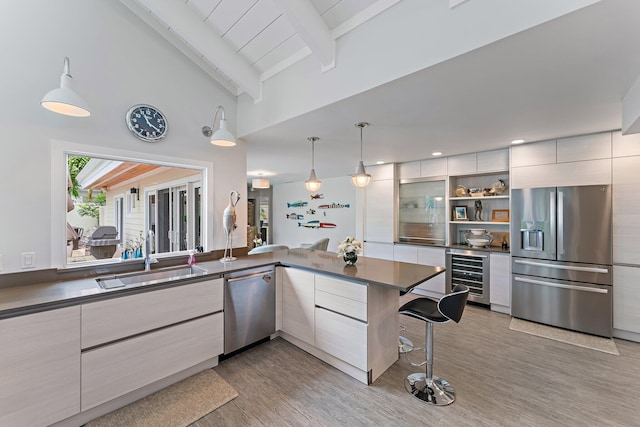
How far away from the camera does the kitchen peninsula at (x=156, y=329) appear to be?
161cm

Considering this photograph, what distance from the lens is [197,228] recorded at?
3178 mm

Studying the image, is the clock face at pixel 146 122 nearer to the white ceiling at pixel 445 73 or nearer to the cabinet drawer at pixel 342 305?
the white ceiling at pixel 445 73

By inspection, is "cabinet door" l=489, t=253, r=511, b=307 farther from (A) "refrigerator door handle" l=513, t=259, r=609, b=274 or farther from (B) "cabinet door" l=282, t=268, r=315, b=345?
(B) "cabinet door" l=282, t=268, r=315, b=345

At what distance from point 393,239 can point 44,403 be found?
450cm

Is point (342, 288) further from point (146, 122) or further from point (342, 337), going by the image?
point (146, 122)

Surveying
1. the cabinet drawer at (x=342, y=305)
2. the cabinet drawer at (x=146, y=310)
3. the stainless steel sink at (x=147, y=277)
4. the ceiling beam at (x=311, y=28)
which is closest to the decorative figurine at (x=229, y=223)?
the stainless steel sink at (x=147, y=277)

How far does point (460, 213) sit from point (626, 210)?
1.83 metres

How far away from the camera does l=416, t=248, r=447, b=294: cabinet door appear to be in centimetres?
436

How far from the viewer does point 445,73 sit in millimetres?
1832

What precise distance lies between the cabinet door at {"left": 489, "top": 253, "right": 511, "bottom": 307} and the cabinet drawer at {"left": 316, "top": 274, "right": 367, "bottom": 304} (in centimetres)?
268

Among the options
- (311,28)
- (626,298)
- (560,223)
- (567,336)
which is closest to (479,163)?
(560,223)

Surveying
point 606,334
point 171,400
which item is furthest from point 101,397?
point 606,334

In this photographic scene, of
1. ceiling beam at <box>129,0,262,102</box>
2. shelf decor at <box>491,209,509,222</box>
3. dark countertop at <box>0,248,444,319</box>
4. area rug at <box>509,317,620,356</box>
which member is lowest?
area rug at <box>509,317,620,356</box>

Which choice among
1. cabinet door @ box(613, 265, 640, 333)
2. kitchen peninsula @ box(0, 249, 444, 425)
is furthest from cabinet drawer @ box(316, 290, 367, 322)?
cabinet door @ box(613, 265, 640, 333)
